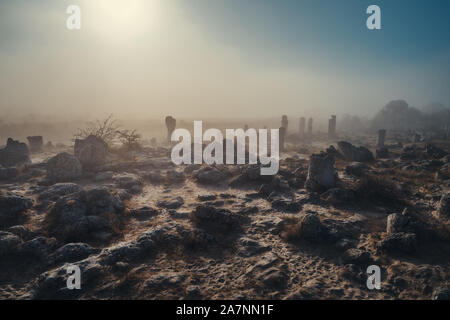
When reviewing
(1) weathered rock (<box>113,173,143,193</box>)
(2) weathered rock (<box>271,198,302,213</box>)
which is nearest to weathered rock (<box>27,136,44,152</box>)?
(1) weathered rock (<box>113,173,143,193</box>)

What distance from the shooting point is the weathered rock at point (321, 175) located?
37.0 feet

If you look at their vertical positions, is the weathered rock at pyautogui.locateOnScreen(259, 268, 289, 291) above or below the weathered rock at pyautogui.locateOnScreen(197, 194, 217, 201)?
below

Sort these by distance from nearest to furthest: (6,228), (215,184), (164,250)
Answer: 1. (164,250)
2. (6,228)
3. (215,184)

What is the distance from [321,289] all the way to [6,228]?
8.93 metres

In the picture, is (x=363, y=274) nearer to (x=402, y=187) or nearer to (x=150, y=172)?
(x=402, y=187)

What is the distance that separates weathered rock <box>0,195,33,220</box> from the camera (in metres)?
7.93

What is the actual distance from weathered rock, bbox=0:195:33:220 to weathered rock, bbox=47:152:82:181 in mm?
3630

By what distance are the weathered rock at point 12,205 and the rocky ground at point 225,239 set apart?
0.09 ft

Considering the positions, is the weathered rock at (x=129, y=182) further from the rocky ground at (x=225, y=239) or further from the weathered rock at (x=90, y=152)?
the weathered rock at (x=90, y=152)

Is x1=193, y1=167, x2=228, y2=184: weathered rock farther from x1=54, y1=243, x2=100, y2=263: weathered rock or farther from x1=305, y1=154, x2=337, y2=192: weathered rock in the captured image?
x1=54, y1=243, x2=100, y2=263: weathered rock

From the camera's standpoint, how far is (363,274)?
5.84 m
